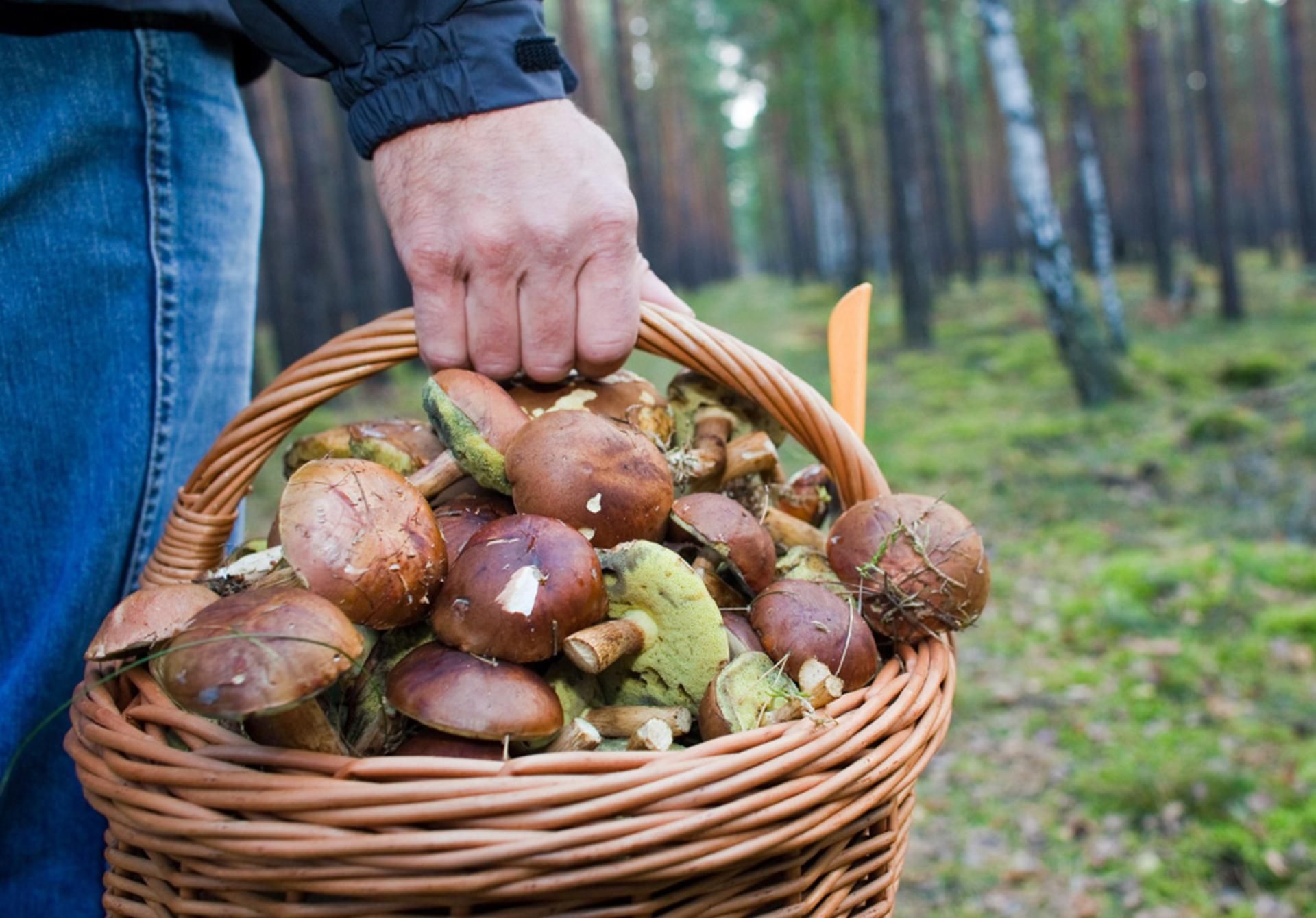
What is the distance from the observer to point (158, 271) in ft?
5.70

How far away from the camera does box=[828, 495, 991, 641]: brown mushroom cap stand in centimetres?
148

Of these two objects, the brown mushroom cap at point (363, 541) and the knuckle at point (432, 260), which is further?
the knuckle at point (432, 260)

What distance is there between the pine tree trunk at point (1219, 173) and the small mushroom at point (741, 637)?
14.9m

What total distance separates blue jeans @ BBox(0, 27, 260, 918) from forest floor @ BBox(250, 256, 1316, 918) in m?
1.43

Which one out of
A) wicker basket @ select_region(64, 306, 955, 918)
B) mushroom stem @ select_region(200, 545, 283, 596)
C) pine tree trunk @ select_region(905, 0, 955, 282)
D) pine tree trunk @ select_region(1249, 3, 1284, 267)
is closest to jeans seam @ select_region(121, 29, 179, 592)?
mushroom stem @ select_region(200, 545, 283, 596)

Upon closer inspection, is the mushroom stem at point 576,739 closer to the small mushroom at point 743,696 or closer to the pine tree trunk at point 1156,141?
the small mushroom at point 743,696

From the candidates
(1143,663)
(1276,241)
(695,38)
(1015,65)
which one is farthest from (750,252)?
(1143,663)

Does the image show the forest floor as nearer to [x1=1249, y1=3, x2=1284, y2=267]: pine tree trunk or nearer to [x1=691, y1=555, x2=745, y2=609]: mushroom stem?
[x1=691, y1=555, x2=745, y2=609]: mushroom stem

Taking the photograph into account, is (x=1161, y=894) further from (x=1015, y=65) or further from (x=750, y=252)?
(x=750, y=252)

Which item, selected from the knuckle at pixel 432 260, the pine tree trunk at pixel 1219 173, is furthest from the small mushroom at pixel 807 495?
Answer: the pine tree trunk at pixel 1219 173

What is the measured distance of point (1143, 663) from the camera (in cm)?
418

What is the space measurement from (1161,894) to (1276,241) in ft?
86.2

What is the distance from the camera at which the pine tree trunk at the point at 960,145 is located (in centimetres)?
2411

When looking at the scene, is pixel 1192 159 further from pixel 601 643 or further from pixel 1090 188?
pixel 601 643
